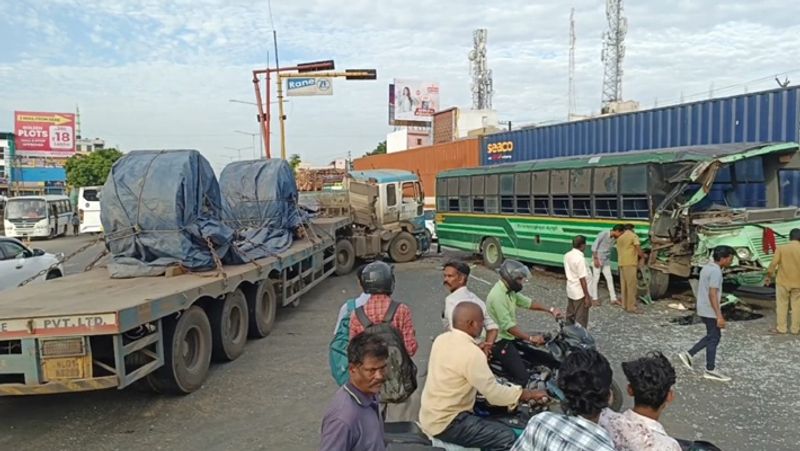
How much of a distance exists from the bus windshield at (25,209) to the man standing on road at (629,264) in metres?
27.7

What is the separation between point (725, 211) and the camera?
380 inches

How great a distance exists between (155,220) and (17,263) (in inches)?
194

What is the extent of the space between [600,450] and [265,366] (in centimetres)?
540

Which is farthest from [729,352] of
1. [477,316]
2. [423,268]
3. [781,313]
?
[423,268]

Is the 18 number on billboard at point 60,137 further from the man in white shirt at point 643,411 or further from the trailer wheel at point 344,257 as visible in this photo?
the man in white shirt at point 643,411

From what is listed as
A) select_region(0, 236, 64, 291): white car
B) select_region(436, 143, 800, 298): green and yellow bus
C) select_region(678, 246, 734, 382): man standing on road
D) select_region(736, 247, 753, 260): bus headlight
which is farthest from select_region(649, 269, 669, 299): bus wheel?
select_region(0, 236, 64, 291): white car

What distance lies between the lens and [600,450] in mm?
2301

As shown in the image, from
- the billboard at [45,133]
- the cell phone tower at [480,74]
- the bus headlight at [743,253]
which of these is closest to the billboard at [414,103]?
the cell phone tower at [480,74]

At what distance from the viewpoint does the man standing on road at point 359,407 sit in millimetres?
2344

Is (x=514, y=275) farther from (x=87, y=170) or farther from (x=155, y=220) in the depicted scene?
(x=87, y=170)

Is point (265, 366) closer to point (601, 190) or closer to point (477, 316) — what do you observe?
point (477, 316)

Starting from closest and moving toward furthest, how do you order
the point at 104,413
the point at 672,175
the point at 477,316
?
the point at 477,316, the point at 104,413, the point at 672,175

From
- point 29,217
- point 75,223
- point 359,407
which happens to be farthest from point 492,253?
point 75,223

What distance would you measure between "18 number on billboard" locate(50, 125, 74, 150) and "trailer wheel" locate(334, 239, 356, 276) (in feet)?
179
